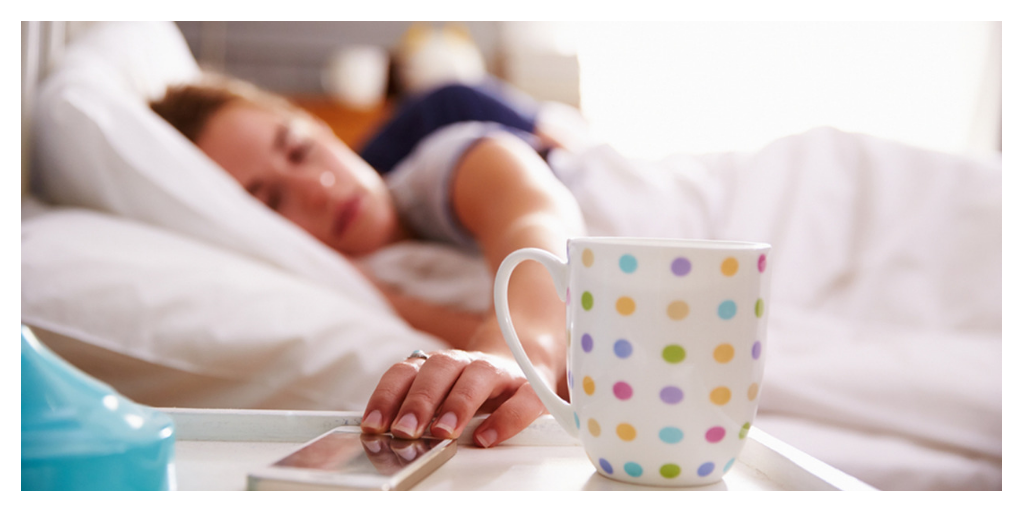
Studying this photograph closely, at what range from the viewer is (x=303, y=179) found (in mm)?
1091

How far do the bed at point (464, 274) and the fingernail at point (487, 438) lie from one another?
1.03ft

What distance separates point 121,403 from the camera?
29 centimetres

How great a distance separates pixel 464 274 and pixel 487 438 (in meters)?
0.60

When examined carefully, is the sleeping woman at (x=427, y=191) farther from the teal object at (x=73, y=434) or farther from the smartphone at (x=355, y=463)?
the teal object at (x=73, y=434)

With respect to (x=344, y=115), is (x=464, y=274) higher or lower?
lower

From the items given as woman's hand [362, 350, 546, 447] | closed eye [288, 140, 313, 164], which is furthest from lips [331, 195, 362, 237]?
woman's hand [362, 350, 546, 447]

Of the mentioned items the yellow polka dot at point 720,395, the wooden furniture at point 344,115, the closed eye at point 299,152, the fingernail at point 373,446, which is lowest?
the fingernail at point 373,446

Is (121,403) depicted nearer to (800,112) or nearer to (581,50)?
(800,112)

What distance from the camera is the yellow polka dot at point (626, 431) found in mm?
318

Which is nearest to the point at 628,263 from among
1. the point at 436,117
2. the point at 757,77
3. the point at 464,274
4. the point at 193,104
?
the point at 464,274

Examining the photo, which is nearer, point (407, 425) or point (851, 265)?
point (407, 425)

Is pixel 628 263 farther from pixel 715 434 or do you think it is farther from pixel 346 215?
pixel 346 215

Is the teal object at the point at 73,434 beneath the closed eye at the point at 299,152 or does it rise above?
beneath


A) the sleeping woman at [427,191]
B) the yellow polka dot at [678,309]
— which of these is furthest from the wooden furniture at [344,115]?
the yellow polka dot at [678,309]
